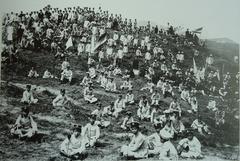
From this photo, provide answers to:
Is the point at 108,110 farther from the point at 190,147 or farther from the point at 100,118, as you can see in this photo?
the point at 190,147

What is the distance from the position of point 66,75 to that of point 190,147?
1.87 meters

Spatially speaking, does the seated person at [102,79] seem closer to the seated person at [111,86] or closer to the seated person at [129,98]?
the seated person at [111,86]

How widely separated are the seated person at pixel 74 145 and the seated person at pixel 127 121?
54 cm

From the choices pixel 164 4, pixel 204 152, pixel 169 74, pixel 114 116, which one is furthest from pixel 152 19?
pixel 204 152

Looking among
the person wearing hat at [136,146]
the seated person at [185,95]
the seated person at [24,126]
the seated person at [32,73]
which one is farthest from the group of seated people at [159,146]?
the seated person at [32,73]

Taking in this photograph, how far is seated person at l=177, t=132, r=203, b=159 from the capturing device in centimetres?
545

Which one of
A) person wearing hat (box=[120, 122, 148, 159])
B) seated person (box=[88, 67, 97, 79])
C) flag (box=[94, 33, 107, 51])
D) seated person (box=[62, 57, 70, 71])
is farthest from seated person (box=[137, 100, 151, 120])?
seated person (box=[62, 57, 70, 71])

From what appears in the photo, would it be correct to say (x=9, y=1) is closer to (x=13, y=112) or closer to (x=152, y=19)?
(x=13, y=112)

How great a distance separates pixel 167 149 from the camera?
5.30 m

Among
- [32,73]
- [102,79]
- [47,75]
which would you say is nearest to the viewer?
[32,73]

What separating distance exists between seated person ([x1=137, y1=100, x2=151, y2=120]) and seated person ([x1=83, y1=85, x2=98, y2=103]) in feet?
2.01

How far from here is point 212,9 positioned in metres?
6.02

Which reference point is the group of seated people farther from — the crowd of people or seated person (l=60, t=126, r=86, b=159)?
seated person (l=60, t=126, r=86, b=159)

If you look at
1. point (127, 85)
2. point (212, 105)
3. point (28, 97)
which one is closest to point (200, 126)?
point (212, 105)
